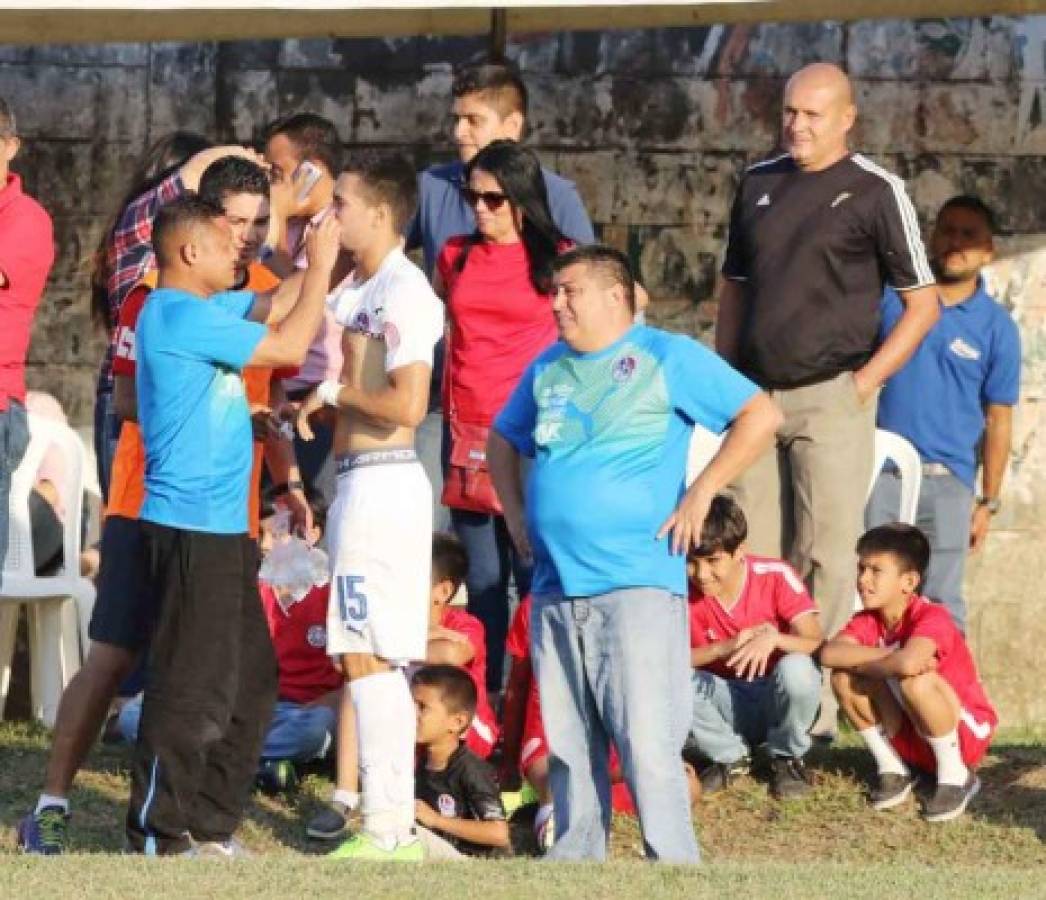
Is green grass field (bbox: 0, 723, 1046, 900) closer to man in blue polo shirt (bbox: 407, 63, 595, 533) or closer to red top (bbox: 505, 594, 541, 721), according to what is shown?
red top (bbox: 505, 594, 541, 721)

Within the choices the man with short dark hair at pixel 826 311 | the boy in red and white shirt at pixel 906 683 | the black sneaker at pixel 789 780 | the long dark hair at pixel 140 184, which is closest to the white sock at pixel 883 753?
the boy in red and white shirt at pixel 906 683

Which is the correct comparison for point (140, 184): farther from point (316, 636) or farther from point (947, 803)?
point (947, 803)

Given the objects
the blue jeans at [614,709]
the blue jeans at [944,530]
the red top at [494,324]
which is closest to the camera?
the blue jeans at [614,709]

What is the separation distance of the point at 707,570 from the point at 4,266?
7.90 ft

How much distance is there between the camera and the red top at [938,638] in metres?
8.67

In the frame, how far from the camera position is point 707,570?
8641 millimetres

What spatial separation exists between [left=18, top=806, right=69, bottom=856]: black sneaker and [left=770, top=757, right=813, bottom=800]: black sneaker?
2341mm

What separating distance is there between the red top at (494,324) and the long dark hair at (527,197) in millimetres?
36

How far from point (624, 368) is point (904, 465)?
2864 millimetres

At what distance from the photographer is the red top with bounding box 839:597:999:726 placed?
28.5 feet

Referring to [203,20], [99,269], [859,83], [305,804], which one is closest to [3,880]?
[305,804]

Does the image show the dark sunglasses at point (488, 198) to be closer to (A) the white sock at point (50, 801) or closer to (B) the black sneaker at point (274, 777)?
(B) the black sneaker at point (274, 777)

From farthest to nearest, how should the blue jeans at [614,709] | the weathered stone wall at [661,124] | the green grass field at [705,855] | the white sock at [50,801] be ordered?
1. the weathered stone wall at [661,124]
2. the white sock at [50,801]
3. the blue jeans at [614,709]
4. the green grass field at [705,855]

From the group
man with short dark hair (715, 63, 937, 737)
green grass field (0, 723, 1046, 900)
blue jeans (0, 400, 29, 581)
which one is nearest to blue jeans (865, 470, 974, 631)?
green grass field (0, 723, 1046, 900)
